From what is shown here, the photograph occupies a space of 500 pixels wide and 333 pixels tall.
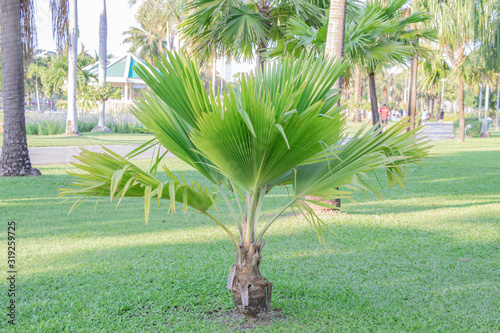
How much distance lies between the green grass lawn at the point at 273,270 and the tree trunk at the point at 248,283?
171 millimetres

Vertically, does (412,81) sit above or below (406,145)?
above

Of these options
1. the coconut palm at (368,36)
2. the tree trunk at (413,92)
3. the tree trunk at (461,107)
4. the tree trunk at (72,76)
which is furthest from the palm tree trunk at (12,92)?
the tree trunk at (461,107)

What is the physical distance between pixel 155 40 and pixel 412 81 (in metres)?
41.4

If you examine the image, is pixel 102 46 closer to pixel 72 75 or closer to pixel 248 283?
pixel 72 75

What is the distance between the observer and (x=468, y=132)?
27.4 metres

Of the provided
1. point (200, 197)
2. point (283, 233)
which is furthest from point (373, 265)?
point (200, 197)

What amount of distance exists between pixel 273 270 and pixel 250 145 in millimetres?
2028

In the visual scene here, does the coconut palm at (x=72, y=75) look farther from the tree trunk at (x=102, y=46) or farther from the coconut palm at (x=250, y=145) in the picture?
the coconut palm at (x=250, y=145)

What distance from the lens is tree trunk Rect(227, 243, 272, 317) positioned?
3084 mm

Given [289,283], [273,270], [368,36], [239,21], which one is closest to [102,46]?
[239,21]

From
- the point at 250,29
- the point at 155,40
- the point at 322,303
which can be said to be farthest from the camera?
the point at 155,40

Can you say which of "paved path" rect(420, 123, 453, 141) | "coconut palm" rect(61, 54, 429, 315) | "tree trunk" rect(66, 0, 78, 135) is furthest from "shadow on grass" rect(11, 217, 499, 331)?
"tree trunk" rect(66, 0, 78, 135)

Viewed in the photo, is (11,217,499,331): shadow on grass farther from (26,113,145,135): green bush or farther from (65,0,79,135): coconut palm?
(65,0,79,135): coconut palm

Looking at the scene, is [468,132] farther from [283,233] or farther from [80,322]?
[80,322]
